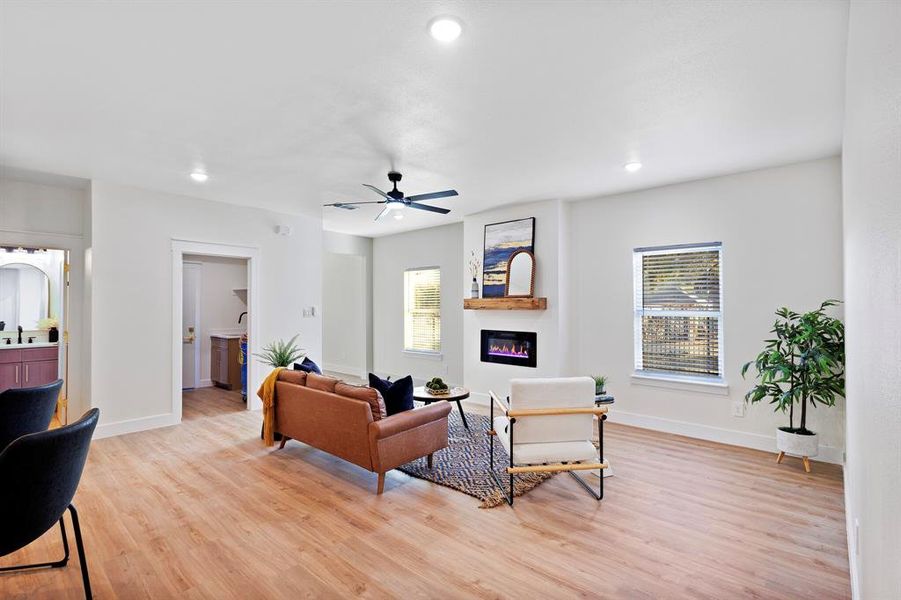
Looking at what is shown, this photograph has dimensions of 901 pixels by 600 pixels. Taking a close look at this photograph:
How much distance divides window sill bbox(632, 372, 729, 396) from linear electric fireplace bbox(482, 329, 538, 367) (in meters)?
1.27

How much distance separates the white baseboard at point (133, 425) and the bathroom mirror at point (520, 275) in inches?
172

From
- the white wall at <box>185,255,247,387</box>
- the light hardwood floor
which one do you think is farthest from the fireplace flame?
the white wall at <box>185,255,247,387</box>

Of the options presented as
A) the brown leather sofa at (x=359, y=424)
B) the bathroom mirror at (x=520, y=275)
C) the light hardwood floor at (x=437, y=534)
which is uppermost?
the bathroom mirror at (x=520, y=275)

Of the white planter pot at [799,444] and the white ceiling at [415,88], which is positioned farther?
the white planter pot at [799,444]

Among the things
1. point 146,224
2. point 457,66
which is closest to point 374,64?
point 457,66

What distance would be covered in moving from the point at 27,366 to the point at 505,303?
19.9ft

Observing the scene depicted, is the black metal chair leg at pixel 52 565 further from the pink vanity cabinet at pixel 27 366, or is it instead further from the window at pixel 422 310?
the window at pixel 422 310

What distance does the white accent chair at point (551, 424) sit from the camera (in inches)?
125

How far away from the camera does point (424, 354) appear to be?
7750 mm

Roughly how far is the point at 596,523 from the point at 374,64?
122 inches

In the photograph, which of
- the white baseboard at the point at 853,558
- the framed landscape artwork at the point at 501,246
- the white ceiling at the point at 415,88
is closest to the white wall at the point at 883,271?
the white baseboard at the point at 853,558

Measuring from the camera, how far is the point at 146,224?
5113mm

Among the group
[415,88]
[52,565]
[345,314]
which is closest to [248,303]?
[345,314]

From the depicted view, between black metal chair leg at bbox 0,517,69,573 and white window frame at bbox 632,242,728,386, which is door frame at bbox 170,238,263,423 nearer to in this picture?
Result: black metal chair leg at bbox 0,517,69,573
